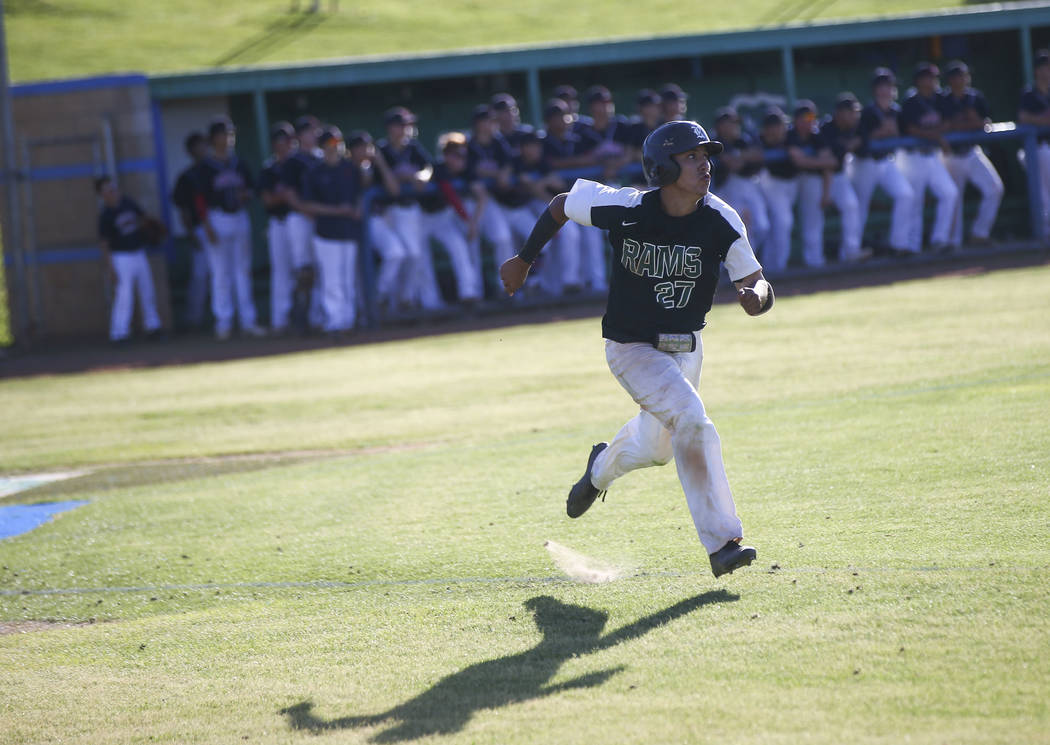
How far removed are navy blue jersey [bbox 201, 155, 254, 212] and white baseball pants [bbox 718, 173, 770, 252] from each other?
20.2 feet

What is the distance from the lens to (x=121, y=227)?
Result: 1596 cm

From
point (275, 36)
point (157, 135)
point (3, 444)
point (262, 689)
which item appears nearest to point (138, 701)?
point (262, 689)

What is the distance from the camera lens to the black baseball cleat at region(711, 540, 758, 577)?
4543 millimetres

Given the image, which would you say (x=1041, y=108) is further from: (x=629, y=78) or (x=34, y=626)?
(x=34, y=626)

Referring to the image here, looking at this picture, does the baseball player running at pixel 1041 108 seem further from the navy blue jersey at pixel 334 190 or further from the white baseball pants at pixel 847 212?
the navy blue jersey at pixel 334 190

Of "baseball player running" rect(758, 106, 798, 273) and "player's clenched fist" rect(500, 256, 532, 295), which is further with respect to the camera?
"baseball player running" rect(758, 106, 798, 273)

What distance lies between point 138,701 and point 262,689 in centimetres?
43

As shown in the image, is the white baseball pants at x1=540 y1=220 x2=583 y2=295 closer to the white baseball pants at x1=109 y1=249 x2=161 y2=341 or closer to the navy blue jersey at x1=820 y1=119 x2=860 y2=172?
the navy blue jersey at x1=820 y1=119 x2=860 y2=172

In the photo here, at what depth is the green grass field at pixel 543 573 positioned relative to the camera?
369 centimetres

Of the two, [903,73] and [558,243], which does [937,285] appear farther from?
[903,73]

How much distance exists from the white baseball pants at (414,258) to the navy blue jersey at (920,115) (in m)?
6.50

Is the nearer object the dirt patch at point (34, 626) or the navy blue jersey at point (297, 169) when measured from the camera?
the dirt patch at point (34, 626)

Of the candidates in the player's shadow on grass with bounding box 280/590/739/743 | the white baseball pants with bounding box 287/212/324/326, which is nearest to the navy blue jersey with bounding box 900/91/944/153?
the white baseball pants with bounding box 287/212/324/326

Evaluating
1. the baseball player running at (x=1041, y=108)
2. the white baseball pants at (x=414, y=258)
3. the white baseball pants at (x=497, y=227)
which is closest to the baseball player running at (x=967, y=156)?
the baseball player running at (x=1041, y=108)
